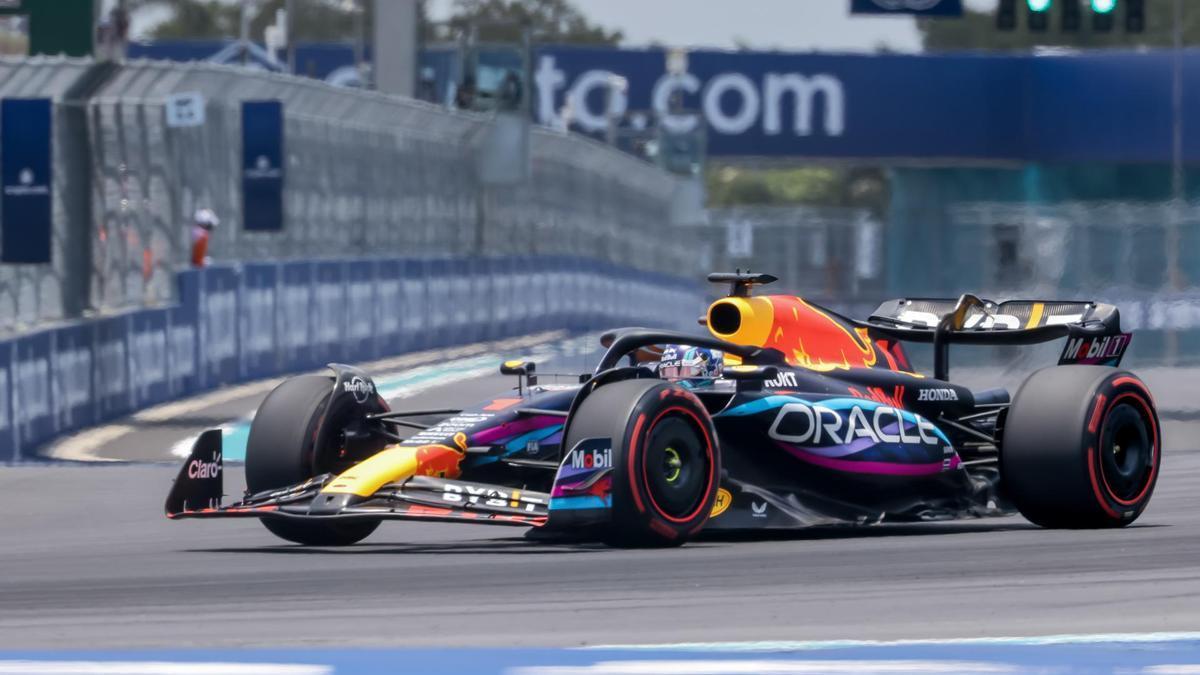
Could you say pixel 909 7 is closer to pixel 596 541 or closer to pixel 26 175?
pixel 26 175

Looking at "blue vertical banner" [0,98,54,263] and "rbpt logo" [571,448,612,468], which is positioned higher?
"blue vertical banner" [0,98,54,263]

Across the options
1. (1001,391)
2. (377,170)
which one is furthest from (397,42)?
(1001,391)

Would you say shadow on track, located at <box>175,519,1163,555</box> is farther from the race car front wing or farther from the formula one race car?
the race car front wing

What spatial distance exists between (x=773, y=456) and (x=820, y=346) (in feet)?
2.56

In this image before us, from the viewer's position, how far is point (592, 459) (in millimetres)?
8195

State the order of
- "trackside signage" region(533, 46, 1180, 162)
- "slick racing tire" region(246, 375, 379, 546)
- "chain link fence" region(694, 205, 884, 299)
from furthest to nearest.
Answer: "trackside signage" region(533, 46, 1180, 162) < "chain link fence" region(694, 205, 884, 299) < "slick racing tire" region(246, 375, 379, 546)

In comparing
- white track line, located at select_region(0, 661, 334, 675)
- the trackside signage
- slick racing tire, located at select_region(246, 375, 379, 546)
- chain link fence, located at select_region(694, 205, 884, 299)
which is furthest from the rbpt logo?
the trackside signage

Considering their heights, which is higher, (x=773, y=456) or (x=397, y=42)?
(x=397, y=42)

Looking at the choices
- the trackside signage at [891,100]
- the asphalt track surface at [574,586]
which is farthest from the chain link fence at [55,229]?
the trackside signage at [891,100]

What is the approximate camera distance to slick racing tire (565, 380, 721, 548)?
8180 mm

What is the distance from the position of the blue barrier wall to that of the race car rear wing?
231 inches

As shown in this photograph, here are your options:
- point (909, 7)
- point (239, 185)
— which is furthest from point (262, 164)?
point (909, 7)

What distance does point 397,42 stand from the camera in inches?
1050

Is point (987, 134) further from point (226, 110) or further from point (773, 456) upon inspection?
point (773, 456)
